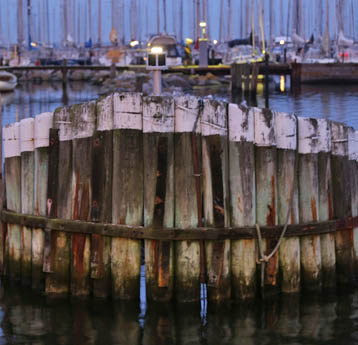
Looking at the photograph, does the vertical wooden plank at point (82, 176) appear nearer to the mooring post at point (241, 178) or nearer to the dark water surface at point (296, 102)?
the mooring post at point (241, 178)

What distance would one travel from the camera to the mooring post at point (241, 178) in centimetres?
800

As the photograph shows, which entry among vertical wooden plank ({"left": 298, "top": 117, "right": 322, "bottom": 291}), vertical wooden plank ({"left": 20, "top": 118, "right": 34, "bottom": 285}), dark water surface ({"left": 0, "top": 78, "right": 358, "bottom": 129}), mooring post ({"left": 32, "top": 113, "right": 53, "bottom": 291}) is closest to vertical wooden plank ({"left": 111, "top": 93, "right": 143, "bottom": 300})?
mooring post ({"left": 32, "top": 113, "right": 53, "bottom": 291})

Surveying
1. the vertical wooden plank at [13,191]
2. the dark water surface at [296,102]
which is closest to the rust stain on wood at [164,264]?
the vertical wooden plank at [13,191]

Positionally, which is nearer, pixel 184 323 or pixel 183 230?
pixel 183 230

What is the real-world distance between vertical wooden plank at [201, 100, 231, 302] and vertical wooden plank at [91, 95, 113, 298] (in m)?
0.92

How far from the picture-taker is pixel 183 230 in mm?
7844

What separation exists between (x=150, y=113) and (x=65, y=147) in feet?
3.29

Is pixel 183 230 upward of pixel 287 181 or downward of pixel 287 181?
downward

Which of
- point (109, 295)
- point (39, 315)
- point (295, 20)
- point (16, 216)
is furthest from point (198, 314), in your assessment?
point (295, 20)

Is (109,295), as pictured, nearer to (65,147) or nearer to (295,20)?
(65,147)

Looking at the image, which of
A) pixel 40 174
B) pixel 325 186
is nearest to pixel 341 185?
pixel 325 186

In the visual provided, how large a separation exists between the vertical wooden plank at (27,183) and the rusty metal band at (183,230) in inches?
10.9

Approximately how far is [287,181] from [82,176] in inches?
79.6

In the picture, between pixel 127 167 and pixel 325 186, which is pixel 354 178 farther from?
pixel 127 167
